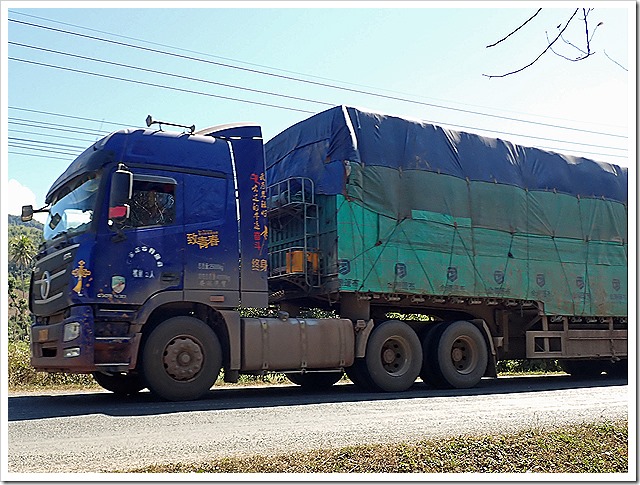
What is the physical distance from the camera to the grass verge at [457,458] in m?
5.41

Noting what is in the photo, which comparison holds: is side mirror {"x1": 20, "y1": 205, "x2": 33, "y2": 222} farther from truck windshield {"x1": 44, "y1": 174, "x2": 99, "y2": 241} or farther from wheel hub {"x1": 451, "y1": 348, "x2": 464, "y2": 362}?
wheel hub {"x1": 451, "y1": 348, "x2": 464, "y2": 362}

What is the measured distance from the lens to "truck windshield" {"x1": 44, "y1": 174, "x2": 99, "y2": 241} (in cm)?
979

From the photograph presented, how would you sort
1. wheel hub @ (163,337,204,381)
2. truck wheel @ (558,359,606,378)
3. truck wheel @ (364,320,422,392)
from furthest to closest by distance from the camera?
truck wheel @ (558,359,606,378) → truck wheel @ (364,320,422,392) → wheel hub @ (163,337,204,381)

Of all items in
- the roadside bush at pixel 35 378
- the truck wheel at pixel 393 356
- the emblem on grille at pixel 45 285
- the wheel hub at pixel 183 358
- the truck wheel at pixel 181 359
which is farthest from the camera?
the roadside bush at pixel 35 378

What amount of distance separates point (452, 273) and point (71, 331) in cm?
679

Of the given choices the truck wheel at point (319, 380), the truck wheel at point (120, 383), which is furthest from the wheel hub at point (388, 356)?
the truck wheel at point (120, 383)

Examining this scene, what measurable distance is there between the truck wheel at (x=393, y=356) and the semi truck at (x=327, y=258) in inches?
1.1

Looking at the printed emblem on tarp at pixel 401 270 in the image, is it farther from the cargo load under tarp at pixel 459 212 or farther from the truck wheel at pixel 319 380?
the truck wheel at pixel 319 380

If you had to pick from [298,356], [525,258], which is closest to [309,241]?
[298,356]

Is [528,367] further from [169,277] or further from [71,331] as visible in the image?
[71,331]

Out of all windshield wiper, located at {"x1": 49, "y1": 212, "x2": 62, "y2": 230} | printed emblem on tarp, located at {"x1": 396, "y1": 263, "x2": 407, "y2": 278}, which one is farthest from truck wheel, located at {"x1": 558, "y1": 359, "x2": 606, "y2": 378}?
windshield wiper, located at {"x1": 49, "y1": 212, "x2": 62, "y2": 230}

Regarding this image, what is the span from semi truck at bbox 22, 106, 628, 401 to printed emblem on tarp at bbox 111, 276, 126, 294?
19 millimetres

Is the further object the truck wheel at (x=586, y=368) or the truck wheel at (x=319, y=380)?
the truck wheel at (x=586, y=368)

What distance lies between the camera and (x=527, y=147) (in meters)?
14.7
